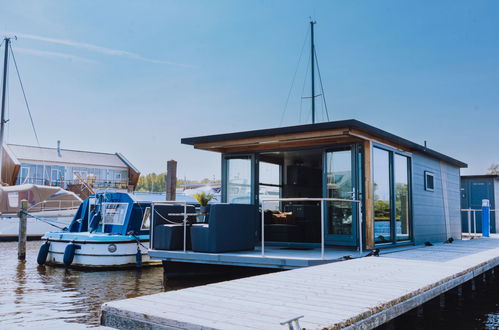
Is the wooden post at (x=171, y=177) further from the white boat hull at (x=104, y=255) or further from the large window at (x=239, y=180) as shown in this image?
the large window at (x=239, y=180)

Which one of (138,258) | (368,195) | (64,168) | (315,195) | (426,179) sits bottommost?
(138,258)

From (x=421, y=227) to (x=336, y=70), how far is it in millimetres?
14005

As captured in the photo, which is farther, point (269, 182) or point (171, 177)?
point (171, 177)

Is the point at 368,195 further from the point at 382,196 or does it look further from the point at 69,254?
the point at 69,254

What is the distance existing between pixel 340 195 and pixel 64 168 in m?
32.3

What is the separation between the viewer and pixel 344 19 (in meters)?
20.4

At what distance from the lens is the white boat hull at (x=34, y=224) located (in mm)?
21086

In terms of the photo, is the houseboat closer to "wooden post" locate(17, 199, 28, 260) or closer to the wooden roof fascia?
"wooden post" locate(17, 199, 28, 260)

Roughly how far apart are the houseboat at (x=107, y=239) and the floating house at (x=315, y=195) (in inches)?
129

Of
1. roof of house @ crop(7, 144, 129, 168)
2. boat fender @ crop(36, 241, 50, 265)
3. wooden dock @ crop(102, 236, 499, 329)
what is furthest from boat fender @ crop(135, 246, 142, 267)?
roof of house @ crop(7, 144, 129, 168)

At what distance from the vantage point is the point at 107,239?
39.3ft

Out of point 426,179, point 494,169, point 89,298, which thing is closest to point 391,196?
point 426,179

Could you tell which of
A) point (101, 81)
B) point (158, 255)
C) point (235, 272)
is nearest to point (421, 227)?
point (235, 272)

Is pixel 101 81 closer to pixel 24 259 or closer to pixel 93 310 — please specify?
pixel 24 259
